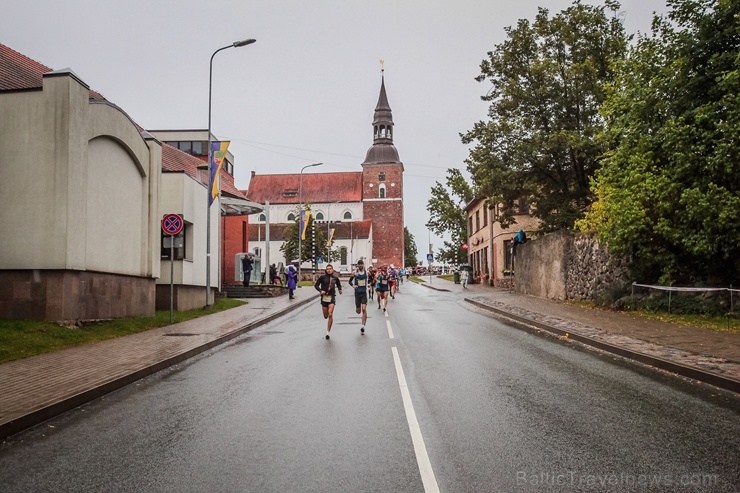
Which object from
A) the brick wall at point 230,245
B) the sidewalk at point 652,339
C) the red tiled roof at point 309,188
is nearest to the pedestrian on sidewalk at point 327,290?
the sidewalk at point 652,339

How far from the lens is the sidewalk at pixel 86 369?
682 cm

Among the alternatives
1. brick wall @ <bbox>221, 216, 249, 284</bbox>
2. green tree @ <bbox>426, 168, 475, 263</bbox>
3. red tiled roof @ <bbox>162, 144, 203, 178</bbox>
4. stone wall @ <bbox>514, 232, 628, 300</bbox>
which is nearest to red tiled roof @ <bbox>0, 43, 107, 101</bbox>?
red tiled roof @ <bbox>162, 144, 203, 178</bbox>

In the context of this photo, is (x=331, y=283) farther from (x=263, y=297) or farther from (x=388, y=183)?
(x=388, y=183)

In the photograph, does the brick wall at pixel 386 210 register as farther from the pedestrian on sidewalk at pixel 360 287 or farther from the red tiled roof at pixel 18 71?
the pedestrian on sidewalk at pixel 360 287

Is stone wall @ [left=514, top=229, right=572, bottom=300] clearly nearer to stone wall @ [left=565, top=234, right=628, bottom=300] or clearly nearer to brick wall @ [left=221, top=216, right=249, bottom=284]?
stone wall @ [left=565, top=234, right=628, bottom=300]

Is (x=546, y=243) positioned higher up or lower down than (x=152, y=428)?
higher up

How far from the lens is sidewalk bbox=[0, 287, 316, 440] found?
682 cm

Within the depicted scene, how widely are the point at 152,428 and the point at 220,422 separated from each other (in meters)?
0.66

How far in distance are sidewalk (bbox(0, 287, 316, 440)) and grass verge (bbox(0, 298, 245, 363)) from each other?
37 cm

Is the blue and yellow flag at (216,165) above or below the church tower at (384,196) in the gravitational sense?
below

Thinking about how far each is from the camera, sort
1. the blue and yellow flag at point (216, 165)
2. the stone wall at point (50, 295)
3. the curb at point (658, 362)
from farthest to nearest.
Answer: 1. the blue and yellow flag at point (216, 165)
2. the stone wall at point (50, 295)
3. the curb at point (658, 362)

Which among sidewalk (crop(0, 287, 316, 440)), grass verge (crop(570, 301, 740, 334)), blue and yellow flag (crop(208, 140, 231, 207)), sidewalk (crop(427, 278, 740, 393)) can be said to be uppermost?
blue and yellow flag (crop(208, 140, 231, 207))

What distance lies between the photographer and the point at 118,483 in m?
4.54

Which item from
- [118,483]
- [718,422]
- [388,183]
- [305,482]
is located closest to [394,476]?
[305,482]
